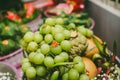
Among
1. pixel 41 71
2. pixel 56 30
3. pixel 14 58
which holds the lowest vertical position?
pixel 14 58

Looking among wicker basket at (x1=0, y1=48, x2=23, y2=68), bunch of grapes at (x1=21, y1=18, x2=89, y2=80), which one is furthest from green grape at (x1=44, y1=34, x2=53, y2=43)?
wicker basket at (x1=0, y1=48, x2=23, y2=68)

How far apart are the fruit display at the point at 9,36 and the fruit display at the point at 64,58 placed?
0.37m

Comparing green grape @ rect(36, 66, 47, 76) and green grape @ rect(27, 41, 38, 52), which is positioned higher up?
green grape @ rect(27, 41, 38, 52)

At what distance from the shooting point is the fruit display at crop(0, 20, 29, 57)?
1322mm

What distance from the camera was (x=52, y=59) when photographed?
835 mm

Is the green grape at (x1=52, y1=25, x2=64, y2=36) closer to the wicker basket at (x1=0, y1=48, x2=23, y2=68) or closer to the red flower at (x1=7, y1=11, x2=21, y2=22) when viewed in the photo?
the wicker basket at (x1=0, y1=48, x2=23, y2=68)

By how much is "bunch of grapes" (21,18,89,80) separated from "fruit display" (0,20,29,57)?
0.41m

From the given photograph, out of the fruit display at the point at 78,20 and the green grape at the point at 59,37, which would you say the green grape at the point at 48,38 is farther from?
the fruit display at the point at 78,20

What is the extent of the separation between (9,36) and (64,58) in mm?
639

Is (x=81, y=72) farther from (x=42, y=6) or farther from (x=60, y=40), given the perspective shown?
(x=42, y=6)

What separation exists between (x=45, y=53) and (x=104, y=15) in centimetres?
65

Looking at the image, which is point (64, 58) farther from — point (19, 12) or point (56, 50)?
point (19, 12)

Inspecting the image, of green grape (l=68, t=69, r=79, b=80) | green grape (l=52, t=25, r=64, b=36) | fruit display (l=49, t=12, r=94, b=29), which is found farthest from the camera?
fruit display (l=49, t=12, r=94, b=29)

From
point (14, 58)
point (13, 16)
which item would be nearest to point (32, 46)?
point (14, 58)
